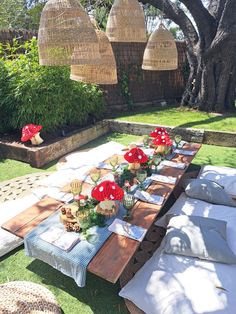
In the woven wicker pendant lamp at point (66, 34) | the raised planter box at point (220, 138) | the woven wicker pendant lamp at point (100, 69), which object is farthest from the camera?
the raised planter box at point (220, 138)

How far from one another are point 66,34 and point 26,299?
212 centimetres

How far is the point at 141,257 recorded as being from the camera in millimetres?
2936

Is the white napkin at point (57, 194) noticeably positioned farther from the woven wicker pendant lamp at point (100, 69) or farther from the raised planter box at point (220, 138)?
the raised planter box at point (220, 138)

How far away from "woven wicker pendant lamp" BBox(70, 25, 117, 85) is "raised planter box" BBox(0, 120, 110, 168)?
8.98ft

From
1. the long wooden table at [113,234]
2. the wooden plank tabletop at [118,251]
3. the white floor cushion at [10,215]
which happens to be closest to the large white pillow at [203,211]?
the long wooden table at [113,234]

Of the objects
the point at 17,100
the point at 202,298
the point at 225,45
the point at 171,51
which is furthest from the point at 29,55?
the point at 202,298

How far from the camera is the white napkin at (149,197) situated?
305 centimetres

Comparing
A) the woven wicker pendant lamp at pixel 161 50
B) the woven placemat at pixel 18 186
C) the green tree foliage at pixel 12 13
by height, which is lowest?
the woven placemat at pixel 18 186

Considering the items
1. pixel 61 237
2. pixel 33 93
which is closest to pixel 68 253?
pixel 61 237

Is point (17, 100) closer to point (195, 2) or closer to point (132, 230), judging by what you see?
point (132, 230)

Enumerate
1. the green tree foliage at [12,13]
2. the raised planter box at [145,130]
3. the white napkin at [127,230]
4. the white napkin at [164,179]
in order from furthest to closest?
the green tree foliage at [12,13] → the raised planter box at [145,130] → the white napkin at [164,179] → the white napkin at [127,230]

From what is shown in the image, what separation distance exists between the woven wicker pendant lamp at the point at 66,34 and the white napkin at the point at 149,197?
1.61 meters

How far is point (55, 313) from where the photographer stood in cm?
220

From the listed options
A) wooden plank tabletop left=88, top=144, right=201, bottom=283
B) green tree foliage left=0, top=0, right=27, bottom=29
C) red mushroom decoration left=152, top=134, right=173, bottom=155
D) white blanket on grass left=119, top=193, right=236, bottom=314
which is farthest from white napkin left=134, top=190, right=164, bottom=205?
green tree foliage left=0, top=0, right=27, bottom=29
